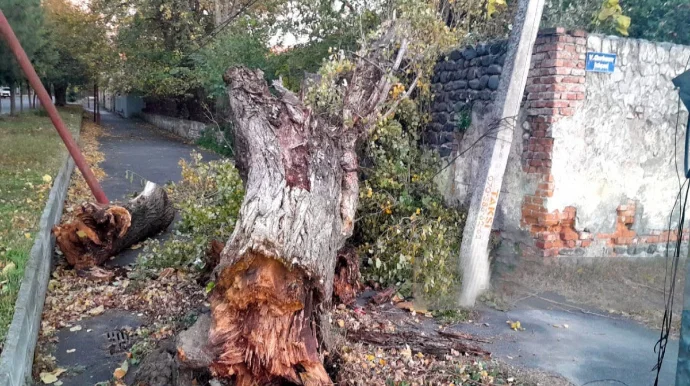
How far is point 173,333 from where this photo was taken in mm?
4527

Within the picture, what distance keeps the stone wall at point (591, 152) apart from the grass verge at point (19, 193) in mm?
4977

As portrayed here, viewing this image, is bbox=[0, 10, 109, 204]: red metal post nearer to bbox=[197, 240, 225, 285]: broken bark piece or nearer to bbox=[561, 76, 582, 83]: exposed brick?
bbox=[197, 240, 225, 285]: broken bark piece

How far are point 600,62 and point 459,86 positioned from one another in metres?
1.71

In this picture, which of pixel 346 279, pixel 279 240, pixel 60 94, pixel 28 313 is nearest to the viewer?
pixel 279 240

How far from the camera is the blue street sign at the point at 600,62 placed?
5918 mm

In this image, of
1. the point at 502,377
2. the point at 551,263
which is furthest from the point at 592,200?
the point at 502,377

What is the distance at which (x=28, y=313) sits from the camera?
4.14 metres

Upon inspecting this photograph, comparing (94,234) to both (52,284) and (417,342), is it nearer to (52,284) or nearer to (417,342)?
(52,284)

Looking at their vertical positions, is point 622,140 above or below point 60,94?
below

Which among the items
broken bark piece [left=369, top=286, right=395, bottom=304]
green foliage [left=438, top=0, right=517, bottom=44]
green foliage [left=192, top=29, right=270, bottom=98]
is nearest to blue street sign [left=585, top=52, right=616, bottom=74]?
green foliage [left=438, top=0, right=517, bottom=44]

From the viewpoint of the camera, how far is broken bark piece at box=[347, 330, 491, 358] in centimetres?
433

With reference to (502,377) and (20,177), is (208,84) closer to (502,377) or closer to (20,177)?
(20,177)

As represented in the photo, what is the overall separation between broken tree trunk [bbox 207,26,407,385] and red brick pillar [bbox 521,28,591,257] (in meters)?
2.03

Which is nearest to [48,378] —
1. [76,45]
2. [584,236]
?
[584,236]
